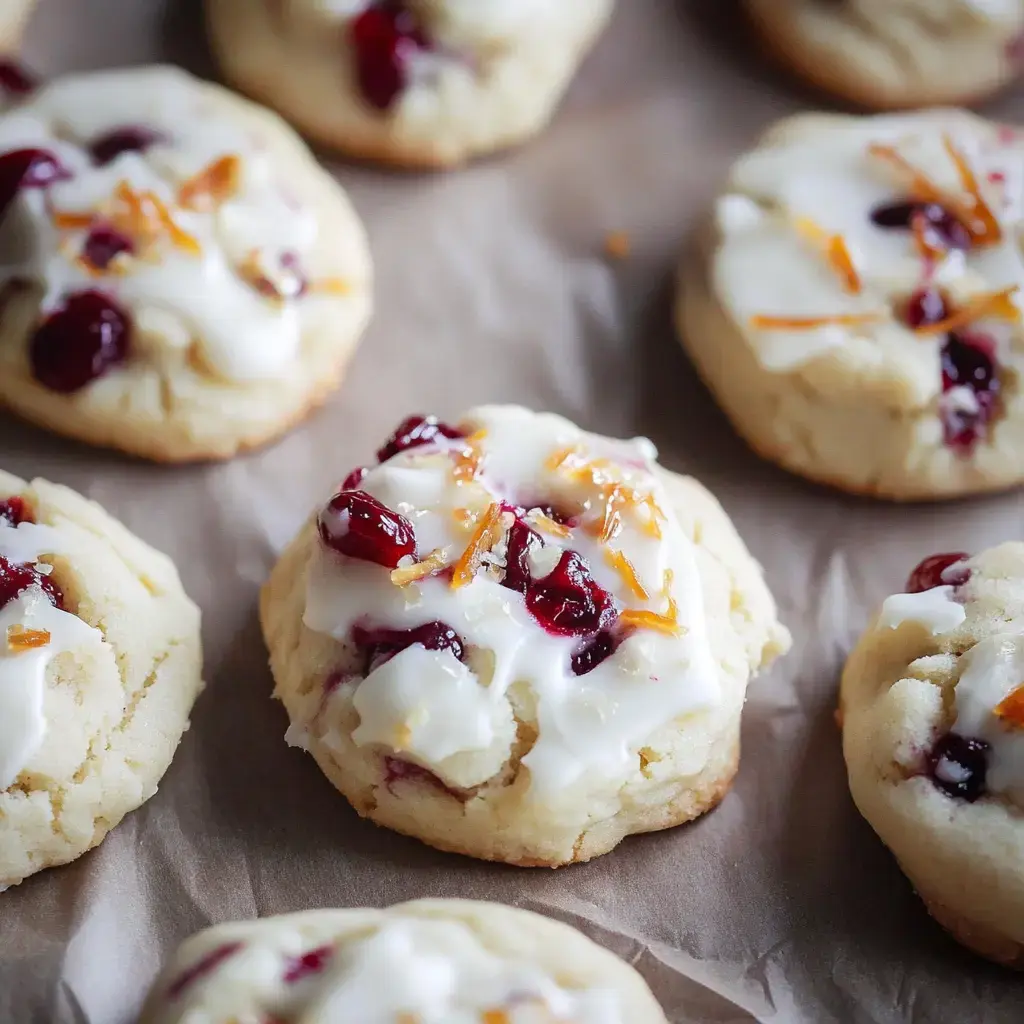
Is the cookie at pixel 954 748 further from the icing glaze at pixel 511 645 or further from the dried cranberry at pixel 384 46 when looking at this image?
the dried cranberry at pixel 384 46

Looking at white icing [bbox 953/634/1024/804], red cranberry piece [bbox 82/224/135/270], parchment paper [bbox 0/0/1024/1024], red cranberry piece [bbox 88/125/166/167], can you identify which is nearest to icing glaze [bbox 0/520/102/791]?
parchment paper [bbox 0/0/1024/1024]

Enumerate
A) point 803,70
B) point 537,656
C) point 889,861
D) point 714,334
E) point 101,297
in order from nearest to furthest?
point 537,656 → point 889,861 → point 101,297 → point 714,334 → point 803,70

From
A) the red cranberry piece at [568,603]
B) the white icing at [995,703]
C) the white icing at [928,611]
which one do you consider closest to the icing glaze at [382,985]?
the red cranberry piece at [568,603]

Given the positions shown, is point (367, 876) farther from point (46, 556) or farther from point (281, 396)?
point (281, 396)

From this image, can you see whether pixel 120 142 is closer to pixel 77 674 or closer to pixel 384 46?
pixel 384 46

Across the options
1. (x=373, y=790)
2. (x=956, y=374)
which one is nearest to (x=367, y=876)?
(x=373, y=790)

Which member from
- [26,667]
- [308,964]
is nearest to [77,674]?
[26,667]

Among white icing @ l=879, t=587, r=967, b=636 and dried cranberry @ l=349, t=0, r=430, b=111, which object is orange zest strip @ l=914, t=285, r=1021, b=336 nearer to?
white icing @ l=879, t=587, r=967, b=636
